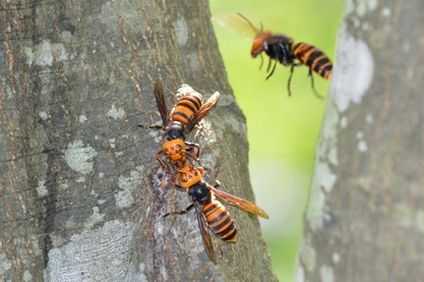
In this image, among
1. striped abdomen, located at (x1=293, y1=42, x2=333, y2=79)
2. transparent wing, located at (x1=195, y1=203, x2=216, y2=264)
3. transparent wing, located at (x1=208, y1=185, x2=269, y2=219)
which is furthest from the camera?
striped abdomen, located at (x1=293, y1=42, x2=333, y2=79)

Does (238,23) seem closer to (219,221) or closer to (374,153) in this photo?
(219,221)

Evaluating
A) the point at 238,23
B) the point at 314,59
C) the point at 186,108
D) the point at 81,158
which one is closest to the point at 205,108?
the point at 186,108

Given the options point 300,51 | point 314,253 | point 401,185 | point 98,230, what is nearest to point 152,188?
point 98,230

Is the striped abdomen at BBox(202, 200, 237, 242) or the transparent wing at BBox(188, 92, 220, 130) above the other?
the transparent wing at BBox(188, 92, 220, 130)

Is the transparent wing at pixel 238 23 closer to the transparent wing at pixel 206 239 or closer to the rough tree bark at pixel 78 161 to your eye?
the rough tree bark at pixel 78 161

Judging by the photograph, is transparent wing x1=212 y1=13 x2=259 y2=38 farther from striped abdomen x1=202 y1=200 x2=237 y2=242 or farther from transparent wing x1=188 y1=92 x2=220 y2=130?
striped abdomen x1=202 y1=200 x2=237 y2=242

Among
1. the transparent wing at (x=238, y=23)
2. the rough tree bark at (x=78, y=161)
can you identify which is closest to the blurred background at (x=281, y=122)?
the transparent wing at (x=238, y=23)

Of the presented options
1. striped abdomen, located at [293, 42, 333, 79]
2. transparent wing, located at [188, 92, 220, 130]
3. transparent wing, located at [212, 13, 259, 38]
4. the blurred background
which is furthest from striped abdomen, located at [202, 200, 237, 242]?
the blurred background
